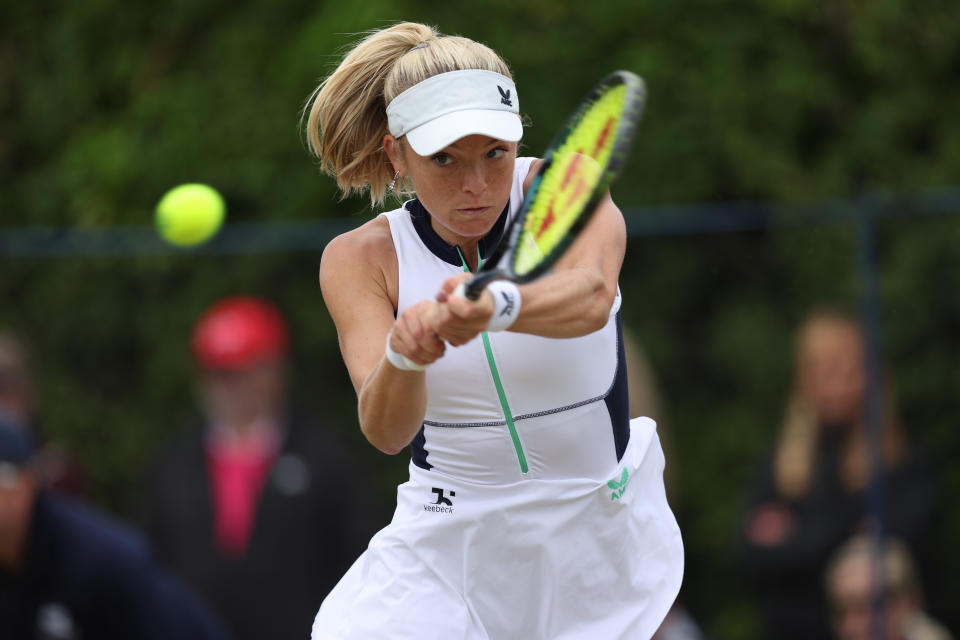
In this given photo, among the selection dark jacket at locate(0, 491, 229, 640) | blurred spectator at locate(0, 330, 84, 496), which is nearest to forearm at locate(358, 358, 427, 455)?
dark jacket at locate(0, 491, 229, 640)

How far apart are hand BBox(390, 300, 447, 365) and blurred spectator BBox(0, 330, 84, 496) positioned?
414 cm

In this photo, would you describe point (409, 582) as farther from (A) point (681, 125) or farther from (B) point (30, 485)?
(A) point (681, 125)

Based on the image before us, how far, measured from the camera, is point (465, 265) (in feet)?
10.5

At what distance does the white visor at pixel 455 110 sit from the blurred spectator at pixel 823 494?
9.23 ft

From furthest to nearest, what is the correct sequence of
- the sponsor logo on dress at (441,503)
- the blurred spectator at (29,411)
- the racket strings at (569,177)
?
the blurred spectator at (29,411), the sponsor logo on dress at (441,503), the racket strings at (569,177)

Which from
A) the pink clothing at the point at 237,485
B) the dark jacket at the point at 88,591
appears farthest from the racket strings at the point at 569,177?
the pink clothing at the point at 237,485

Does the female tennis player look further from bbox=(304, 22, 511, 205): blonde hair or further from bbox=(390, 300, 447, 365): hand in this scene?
bbox=(390, 300, 447, 365): hand

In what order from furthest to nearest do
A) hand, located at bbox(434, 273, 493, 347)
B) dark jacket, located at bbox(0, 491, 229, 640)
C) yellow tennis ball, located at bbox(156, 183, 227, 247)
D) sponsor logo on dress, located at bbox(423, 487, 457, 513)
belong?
1. dark jacket, located at bbox(0, 491, 229, 640)
2. yellow tennis ball, located at bbox(156, 183, 227, 247)
3. sponsor logo on dress, located at bbox(423, 487, 457, 513)
4. hand, located at bbox(434, 273, 493, 347)

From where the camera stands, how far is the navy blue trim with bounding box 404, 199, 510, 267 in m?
3.20

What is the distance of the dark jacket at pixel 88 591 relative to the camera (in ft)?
16.5

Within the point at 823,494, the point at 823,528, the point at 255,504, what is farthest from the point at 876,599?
the point at 255,504

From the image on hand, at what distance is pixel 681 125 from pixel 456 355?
12.0ft

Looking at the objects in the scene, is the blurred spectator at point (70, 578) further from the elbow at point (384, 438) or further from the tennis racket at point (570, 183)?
the tennis racket at point (570, 183)

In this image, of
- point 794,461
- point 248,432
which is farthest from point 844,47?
point 248,432
